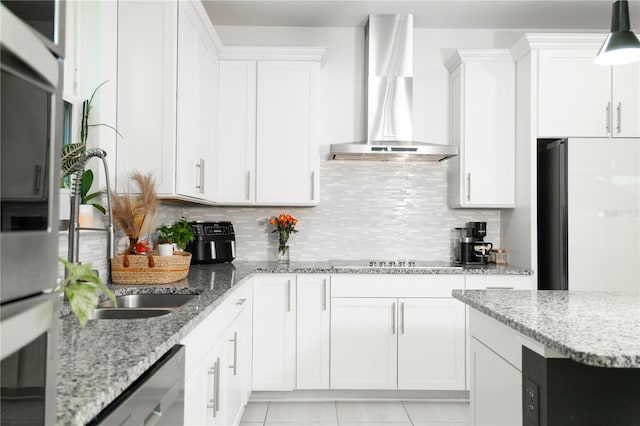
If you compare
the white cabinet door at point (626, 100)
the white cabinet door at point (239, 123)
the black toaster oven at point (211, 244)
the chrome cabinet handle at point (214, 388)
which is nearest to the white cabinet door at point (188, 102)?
the black toaster oven at point (211, 244)

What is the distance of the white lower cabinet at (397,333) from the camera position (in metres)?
3.28

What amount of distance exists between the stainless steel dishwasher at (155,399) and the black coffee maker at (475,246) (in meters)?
2.68

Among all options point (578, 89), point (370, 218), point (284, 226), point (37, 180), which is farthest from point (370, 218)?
point (37, 180)

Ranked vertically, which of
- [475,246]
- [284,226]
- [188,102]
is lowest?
[475,246]

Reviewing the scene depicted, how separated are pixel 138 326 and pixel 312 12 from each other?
291cm

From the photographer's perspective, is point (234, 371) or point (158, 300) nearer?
point (158, 300)

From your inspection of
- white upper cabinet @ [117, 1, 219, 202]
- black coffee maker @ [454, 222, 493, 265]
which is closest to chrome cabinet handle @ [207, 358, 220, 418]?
white upper cabinet @ [117, 1, 219, 202]

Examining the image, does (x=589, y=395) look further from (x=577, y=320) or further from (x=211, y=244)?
(x=211, y=244)

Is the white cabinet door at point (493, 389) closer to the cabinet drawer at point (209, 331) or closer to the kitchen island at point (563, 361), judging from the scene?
the kitchen island at point (563, 361)

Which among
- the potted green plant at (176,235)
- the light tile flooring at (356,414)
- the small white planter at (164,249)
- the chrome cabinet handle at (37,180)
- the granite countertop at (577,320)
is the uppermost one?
the chrome cabinet handle at (37,180)

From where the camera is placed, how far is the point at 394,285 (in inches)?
129

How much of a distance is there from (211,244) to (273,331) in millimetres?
730

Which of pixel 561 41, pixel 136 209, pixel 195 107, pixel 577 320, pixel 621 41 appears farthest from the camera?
pixel 561 41

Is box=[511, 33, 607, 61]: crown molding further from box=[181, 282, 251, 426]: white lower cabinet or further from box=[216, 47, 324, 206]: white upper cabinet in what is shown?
box=[181, 282, 251, 426]: white lower cabinet
